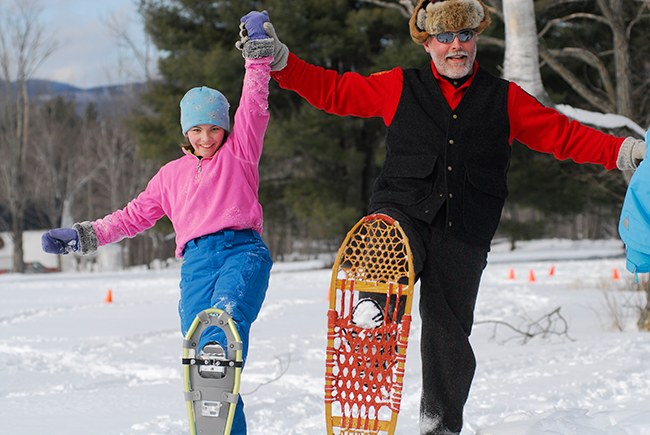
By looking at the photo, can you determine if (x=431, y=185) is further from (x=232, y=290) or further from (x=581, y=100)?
(x=581, y=100)

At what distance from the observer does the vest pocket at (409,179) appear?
2.31 metres

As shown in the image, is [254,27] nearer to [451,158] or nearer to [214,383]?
[451,158]

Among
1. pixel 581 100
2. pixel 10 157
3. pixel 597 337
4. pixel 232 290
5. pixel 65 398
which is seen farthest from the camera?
Answer: pixel 10 157

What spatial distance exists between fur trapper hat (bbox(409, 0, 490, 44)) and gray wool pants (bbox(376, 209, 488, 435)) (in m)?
0.79

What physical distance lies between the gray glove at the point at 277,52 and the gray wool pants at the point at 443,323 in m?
0.73

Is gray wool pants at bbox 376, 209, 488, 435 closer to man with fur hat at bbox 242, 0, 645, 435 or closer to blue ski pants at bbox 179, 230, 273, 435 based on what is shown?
man with fur hat at bbox 242, 0, 645, 435

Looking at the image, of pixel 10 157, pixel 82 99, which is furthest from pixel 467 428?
pixel 82 99

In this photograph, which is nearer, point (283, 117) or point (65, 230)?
point (65, 230)

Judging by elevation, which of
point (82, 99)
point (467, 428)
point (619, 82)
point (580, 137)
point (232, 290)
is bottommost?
point (467, 428)

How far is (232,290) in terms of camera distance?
2184mm

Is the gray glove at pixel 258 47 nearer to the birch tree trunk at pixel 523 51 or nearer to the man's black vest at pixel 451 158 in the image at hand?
the man's black vest at pixel 451 158

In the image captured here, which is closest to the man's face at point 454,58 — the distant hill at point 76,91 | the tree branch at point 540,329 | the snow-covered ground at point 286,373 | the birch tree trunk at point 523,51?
the snow-covered ground at point 286,373

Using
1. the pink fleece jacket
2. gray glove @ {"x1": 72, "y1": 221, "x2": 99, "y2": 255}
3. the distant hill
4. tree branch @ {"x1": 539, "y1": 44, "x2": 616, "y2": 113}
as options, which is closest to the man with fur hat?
the pink fleece jacket

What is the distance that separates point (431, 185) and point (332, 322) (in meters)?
0.68
